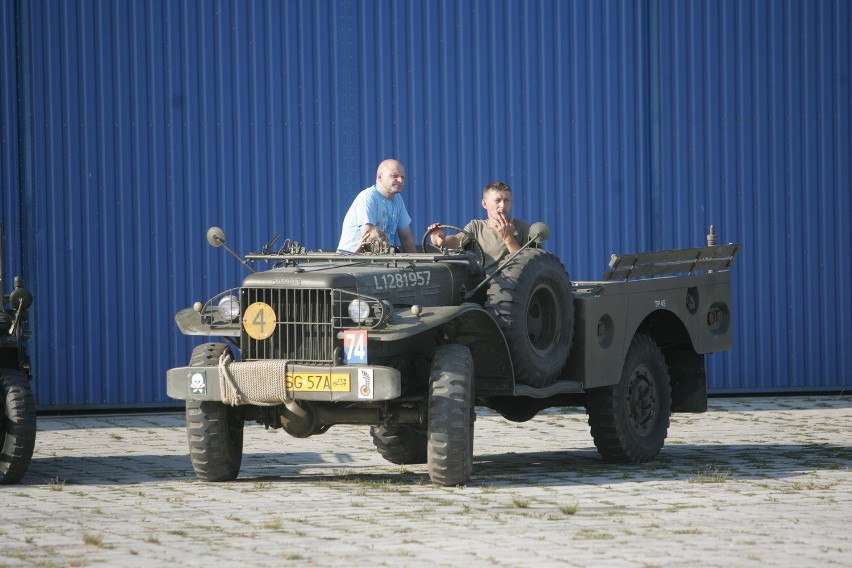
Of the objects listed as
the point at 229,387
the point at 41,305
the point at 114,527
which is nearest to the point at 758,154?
the point at 41,305

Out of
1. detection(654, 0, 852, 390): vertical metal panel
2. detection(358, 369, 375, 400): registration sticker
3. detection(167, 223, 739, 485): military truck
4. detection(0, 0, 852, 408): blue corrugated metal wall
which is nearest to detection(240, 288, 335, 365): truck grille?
detection(167, 223, 739, 485): military truck

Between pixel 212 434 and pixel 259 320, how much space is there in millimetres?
820

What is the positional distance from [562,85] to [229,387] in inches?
303

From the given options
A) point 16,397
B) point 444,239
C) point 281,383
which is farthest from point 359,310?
point 16,397

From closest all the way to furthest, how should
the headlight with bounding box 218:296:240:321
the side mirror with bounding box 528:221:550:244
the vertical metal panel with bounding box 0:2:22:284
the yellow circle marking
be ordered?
the yellow circle marking → the headlight with bounding box 218:296:240:321 → the side mirror with bounding box 528:221:550:244 → the vertical metal panel with bounding box 0:2:22:284

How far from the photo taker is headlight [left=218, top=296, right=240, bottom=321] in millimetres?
10273

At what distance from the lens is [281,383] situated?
9.83m

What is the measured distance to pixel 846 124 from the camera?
17.2m

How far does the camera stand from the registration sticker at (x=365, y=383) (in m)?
9.66

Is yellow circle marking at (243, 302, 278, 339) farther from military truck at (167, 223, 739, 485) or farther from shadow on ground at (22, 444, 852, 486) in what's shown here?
shadow on ground at (22, 444, 852, 486)

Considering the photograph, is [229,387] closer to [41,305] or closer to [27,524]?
[27,524]

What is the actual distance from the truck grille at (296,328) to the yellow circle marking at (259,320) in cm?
4

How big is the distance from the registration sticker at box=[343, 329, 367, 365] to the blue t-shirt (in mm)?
1512

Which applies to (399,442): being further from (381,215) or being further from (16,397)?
(16,397)
